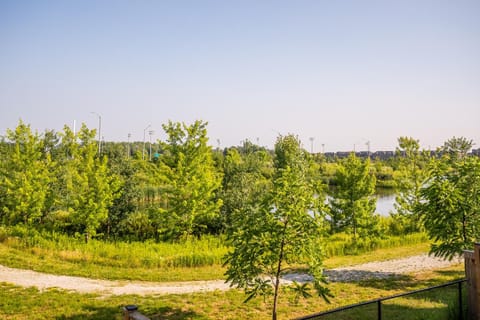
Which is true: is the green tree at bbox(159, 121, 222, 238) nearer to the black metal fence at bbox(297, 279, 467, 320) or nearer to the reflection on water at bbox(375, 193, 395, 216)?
the black metal fence at bbox(297, 279, 467, 320)

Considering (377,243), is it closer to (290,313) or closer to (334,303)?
(334,303)

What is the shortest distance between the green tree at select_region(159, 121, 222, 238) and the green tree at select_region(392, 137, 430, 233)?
40.3 ft

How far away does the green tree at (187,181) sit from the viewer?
67.3 feet

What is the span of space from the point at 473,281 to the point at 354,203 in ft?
43.2

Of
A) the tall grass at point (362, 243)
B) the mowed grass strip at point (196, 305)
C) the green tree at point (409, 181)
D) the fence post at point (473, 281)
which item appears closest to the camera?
the fence post at point (473, 281)

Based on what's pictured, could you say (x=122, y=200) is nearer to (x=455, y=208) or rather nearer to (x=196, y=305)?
(x=196, y=305)

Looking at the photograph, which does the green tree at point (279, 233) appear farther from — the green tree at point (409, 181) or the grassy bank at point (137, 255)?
the green tree at point (409, 181)

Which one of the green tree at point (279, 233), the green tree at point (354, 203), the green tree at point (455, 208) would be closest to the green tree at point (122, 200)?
the green tree at point (354, 203)

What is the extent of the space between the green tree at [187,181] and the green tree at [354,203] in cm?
730

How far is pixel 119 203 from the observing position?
851 inches

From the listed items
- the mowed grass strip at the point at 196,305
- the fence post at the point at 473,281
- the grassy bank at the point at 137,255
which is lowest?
the mowed grass strip at the point at 196,305

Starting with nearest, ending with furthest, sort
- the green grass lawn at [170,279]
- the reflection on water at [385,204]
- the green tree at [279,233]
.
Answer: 1. the green tree at [279,233]
2. the green grass lawn at [170,279]
3. the reflection on water at [385,204]

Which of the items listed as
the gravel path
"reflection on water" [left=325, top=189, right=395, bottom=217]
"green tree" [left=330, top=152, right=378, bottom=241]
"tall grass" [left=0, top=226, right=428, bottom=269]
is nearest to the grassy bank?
"tall grass" [left=0, top=226, right=428, bottom=269]

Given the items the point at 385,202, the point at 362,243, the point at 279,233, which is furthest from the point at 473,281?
the point at 385,202
